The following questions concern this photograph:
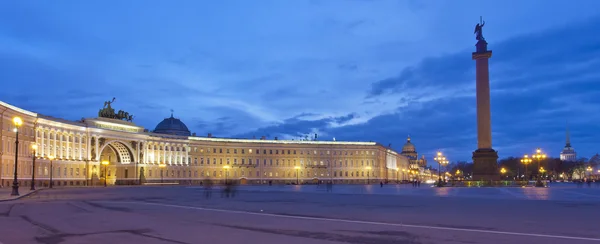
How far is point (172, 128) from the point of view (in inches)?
6437

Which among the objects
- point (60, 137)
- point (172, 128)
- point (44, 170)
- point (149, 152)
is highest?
point (172, 128)

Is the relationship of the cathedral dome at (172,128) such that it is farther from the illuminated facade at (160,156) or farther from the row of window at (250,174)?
the row of window at (250,174)

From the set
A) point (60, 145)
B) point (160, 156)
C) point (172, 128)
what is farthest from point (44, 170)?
point (172, 128)

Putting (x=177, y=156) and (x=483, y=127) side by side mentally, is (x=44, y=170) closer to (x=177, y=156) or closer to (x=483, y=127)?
(x=177, y=156)

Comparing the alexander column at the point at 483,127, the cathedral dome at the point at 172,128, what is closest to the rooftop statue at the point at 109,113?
the cathedral dome at the point at 172,128

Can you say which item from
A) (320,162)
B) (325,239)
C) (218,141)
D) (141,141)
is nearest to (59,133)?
(141,141)

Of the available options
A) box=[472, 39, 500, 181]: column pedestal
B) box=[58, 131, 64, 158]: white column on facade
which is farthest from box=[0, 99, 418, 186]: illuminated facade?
box=[472, 39, 500, 181]: column pedestal

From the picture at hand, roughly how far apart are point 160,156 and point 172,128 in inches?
936

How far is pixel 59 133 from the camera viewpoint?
107m

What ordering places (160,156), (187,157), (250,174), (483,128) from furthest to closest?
(250,174)
(187,157)
(160,156)
(483,128)

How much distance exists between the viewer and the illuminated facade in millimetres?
A: 95750

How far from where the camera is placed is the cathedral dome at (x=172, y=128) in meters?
163

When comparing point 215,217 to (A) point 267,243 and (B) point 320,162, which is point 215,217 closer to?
(A) point 267,243

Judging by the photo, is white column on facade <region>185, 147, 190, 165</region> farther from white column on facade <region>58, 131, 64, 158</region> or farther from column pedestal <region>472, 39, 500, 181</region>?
column pedestal <region>472, 39, 500, 181</region>
